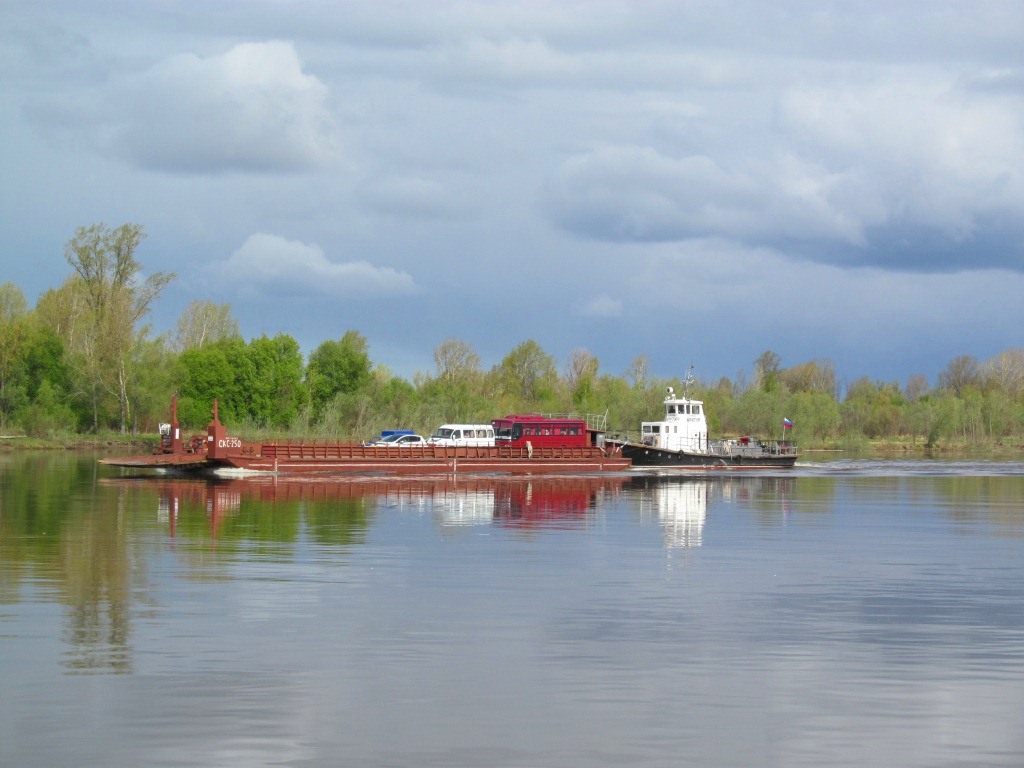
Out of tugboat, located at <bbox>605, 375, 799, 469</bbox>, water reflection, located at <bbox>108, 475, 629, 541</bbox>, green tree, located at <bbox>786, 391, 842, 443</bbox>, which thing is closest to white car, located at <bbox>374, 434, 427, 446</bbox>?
water reflection, located at <bbox>108, 475, 629, 541</bbox>

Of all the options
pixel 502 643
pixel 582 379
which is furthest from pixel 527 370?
pixel 502 643

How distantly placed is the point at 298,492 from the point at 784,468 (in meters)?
35.5

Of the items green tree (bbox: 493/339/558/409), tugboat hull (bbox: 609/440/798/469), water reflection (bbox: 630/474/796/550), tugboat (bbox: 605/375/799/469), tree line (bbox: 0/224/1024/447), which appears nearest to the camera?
water reflection (bbox: 630/474/796/550)

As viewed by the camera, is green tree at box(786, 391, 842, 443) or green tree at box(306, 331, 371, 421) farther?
green tree at box(786, 391, 842, 443)

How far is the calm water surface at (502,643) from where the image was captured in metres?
14.0

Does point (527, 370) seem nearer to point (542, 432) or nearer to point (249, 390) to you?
point (249, 390)

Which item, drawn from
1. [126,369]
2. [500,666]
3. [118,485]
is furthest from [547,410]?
[500,666]

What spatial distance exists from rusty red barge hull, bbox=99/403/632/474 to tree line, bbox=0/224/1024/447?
2998cm

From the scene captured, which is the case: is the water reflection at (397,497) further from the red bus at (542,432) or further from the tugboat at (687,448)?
the tugboat at (687,448)

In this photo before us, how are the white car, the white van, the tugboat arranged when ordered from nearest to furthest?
the white car, the white van, the tugboat

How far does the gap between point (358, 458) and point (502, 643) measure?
45.1 m

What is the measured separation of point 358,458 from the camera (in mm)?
63625

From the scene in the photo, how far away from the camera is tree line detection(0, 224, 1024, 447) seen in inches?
4166

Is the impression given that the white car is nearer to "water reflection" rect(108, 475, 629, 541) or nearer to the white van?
the white van
